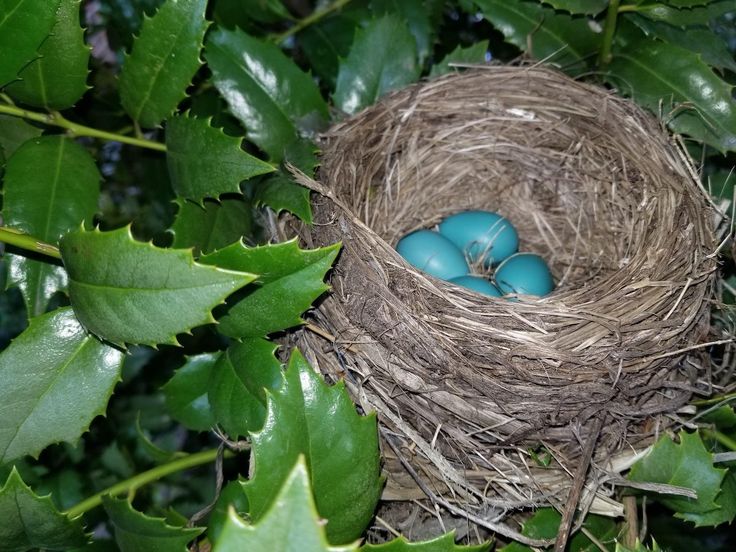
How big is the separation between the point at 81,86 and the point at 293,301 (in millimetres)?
503

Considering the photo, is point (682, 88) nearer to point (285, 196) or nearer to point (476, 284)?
point (476, 284)

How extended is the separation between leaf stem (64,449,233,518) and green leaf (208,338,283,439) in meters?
0.18

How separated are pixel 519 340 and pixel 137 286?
653mm

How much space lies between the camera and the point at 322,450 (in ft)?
3.18

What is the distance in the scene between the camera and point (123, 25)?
4.76ft

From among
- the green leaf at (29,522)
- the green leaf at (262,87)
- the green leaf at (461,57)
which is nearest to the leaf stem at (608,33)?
the green leaf at (461,57)

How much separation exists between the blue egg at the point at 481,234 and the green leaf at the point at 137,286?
3.29 feet

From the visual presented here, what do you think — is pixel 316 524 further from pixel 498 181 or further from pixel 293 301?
pixel 498 181

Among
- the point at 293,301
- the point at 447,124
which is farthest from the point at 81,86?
the point at 447,124

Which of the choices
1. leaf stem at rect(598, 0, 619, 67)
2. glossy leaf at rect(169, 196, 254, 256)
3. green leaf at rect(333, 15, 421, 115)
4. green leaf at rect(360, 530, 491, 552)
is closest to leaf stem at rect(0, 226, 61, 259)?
glossy leaf at rect(169, 196, 254, 256)

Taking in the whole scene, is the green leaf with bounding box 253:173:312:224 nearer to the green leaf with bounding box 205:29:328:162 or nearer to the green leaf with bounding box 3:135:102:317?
the green leaf with bounding box 205:29:328:162

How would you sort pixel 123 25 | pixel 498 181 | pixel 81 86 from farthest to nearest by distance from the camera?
pixel 498 181, pixel 123 25, pixel 81 86

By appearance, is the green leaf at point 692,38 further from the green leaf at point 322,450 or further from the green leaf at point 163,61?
the green leaf at point 322,450

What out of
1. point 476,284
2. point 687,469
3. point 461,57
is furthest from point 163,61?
point 687,469
